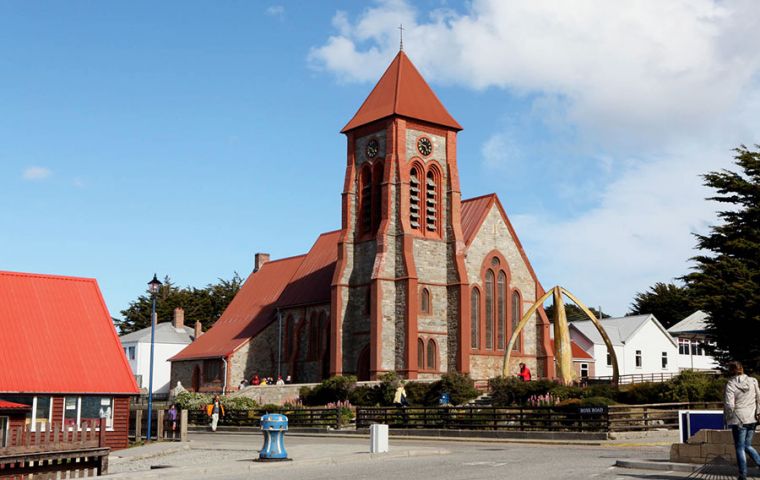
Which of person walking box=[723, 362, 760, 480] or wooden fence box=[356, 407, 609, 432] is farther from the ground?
person walking box=[723, 362, 760, 480]

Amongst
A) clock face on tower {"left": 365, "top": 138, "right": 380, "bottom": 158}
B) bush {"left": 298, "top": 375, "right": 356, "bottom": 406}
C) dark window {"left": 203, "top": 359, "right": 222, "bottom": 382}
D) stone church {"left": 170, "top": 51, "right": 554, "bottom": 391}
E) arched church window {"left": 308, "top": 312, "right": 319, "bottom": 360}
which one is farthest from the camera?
dark window {"left": 203, "top": 359, "right": 222, "bottom": 382}

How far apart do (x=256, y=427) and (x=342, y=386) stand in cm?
682

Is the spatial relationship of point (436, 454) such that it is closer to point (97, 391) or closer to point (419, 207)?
point (97, 391)

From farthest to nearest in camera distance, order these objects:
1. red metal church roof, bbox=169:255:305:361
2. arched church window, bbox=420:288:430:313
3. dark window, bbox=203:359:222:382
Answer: red metal church roof, bbox=169:255:305:361 < dark window, bbox=203:359:222:382 < arched church window, bbox=420:288:430:313

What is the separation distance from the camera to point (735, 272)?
51.6 metres

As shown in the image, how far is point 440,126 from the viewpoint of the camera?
193 feet

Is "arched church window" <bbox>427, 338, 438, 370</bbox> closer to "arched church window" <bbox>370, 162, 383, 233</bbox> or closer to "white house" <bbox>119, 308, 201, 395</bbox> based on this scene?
"arched church window" <bbox>370, 162, 383, 233</bbox>

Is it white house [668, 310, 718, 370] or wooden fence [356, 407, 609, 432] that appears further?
white house [668, 310, 718, 370]

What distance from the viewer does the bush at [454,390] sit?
44.8 m

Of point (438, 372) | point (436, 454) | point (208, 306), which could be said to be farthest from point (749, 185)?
point (208, 306)

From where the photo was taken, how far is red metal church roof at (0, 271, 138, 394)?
35.7 metres

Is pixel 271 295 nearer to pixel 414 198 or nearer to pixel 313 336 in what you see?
pixel 313 336

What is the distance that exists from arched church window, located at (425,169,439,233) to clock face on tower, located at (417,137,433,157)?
3.97 feet

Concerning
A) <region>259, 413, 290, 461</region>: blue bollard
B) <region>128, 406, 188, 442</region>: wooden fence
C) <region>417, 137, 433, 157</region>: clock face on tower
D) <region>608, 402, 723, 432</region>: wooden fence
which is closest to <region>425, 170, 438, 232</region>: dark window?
<region>417, 137, 433, 157</region>: clock face on tower
